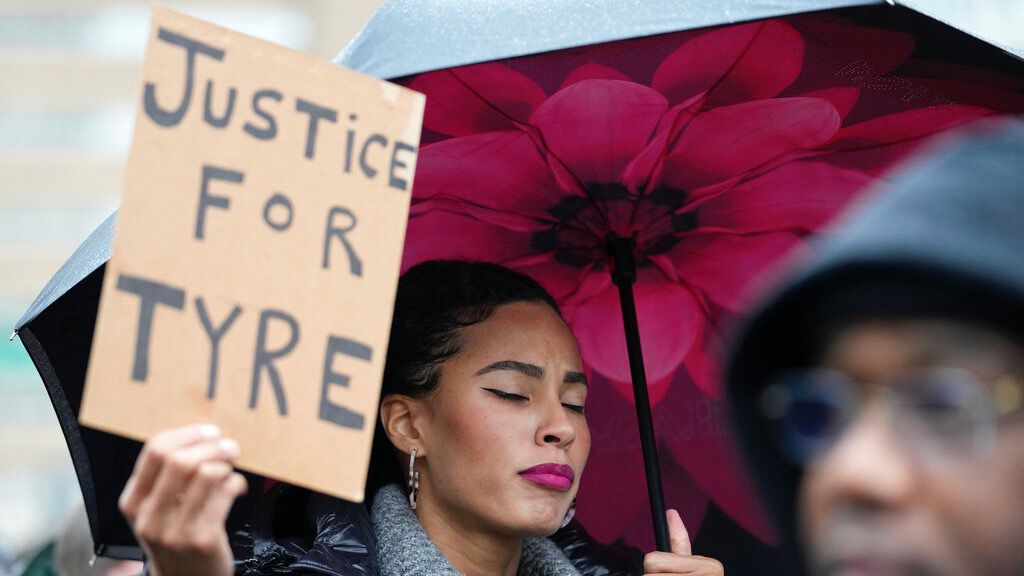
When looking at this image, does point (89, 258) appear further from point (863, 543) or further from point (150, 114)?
point (863, 543)

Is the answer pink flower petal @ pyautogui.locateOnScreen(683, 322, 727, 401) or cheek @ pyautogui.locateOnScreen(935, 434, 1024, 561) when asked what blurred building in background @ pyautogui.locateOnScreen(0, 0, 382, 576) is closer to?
pink flower petal @ pyautogui.locateOnScreen(683, 322, 727, 401)

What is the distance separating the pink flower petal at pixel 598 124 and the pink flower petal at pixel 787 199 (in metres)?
0.31

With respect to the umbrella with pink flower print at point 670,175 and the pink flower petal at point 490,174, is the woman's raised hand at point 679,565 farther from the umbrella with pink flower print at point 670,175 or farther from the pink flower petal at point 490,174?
the pink flower petal at point 490,174

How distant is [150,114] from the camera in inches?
79.1

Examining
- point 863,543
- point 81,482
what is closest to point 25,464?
point 81,482

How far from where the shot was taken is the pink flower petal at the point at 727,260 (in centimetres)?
342

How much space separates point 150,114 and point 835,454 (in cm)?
116

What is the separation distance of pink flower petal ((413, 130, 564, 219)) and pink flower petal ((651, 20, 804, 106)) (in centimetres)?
35

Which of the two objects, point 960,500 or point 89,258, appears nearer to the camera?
point 960,500

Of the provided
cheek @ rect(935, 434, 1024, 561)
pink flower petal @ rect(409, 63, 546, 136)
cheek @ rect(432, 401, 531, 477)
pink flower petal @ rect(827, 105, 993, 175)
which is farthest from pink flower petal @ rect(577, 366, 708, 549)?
cheek @ rect(935, 434, 1024, 561)

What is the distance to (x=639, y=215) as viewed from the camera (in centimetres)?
332

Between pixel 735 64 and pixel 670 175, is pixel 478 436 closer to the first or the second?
pixel 670 175

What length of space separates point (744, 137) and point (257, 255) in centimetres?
141

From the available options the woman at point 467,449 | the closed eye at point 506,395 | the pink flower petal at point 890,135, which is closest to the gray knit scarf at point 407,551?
the woman at point 467,449
